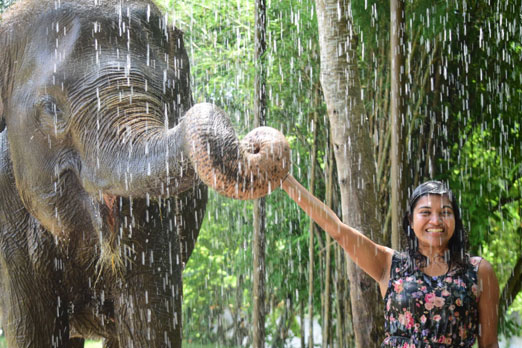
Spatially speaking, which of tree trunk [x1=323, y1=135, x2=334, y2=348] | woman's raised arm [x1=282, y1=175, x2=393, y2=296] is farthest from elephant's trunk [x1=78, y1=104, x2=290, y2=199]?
tree trunk [x1=323, y1=135, x2=334, y2=348]

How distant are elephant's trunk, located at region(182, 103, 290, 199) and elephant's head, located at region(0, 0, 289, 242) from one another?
25cm

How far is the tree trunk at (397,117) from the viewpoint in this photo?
3.34 metres

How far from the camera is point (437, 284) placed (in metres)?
2.31

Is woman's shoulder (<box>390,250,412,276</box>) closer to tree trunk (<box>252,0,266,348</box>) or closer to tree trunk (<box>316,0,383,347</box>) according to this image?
tree trunk (<box>316,0,383,347</box>)

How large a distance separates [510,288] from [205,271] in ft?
21.9

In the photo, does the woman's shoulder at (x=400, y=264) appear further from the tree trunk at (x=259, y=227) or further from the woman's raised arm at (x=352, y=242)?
the tree trunk at (x=259, y=227)

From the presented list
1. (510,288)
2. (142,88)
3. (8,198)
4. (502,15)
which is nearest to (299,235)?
(510,288)

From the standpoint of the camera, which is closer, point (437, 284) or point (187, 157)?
point (187, 157)

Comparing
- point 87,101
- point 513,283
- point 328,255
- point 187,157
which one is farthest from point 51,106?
point 513,283

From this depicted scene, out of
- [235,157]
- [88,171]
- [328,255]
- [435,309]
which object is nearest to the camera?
[235,157]

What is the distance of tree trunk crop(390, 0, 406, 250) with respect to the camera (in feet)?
11.0

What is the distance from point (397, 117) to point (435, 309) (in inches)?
49.4

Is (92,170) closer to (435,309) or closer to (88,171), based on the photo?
(88,171)

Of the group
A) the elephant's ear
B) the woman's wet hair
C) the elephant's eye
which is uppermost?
the elephant's ear
